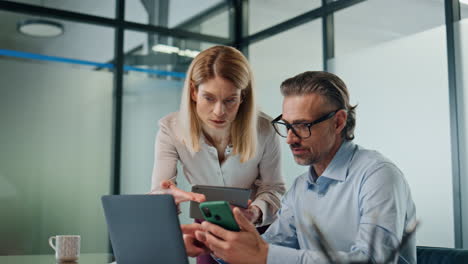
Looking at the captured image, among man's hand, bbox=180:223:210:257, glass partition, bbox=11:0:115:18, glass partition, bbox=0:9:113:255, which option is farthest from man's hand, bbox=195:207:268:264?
glass partition, bbox=11:0:115:18

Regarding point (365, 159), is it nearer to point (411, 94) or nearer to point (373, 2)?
point (411, 94)

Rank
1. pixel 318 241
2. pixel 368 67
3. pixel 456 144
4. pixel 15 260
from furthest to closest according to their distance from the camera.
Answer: pixel 368 67 < pixel 456 144 < pixel 15 260 < pixel 318 241

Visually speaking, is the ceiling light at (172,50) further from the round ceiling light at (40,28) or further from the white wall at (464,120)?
the white wall at (464,120)

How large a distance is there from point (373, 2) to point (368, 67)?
1.72 feet

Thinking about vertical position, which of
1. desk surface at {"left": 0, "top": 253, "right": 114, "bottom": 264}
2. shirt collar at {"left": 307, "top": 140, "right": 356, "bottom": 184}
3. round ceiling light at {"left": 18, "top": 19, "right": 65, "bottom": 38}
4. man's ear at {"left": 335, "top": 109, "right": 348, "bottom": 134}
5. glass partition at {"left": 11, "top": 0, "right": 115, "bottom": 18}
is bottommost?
desk surface at {"left": 0, "top": 253, "right": 114, "bottom": 264}

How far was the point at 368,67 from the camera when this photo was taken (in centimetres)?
448

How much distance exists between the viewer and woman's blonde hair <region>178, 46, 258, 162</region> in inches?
→ 86.6

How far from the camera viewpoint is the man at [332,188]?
4.96 feet

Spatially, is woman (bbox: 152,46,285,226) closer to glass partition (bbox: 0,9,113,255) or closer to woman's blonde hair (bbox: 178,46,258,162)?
woman's blonde hair (bbox: 178,46,258,162)

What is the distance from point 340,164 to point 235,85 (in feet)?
2.03

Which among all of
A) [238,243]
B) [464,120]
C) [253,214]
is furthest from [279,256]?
[464,120]

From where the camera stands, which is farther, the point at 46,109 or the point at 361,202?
the point at 46,109

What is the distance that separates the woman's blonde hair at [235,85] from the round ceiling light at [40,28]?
3.03 m

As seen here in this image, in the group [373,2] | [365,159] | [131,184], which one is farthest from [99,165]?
[365,159]
